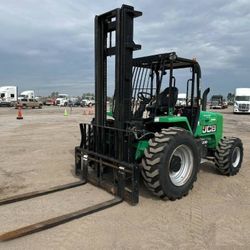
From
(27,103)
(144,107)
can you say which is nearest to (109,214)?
(144,107)

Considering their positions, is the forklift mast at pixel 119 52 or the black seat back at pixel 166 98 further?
the black seat back at pixel 166 98

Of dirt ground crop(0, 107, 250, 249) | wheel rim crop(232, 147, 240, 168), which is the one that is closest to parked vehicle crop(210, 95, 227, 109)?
wheel rim crop(232, 147, 240, 168)

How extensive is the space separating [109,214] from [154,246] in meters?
1.11

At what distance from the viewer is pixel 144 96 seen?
21.4 feet

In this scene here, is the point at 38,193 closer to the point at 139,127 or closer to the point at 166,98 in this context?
the point at 139,127

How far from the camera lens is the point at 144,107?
20.9 feet

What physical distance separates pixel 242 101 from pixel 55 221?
123 ft

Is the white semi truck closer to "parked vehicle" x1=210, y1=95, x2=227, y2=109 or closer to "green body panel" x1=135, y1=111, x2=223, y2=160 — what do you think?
"parked vehicle" x1=210, y1=95, x2=227, y2=109

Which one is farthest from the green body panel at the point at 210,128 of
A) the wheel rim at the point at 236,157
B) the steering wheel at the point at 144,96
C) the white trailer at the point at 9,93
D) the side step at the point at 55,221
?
the white trailer at the point at 9,93

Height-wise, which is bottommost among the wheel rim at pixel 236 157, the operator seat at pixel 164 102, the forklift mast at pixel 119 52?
the wheel rim at pixel 236 157

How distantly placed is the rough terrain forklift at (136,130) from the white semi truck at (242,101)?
33.3 m

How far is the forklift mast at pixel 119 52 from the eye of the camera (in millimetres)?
5789

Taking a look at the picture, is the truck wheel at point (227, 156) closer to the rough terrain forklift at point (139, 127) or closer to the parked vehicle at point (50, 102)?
the rough terrain forklift at point (139, 127)

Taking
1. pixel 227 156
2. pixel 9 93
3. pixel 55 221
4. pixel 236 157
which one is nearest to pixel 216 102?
pixel 9 93
